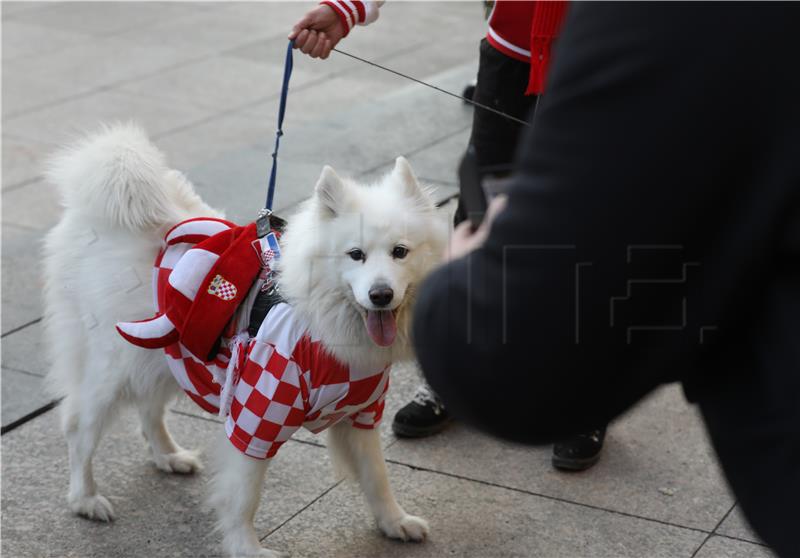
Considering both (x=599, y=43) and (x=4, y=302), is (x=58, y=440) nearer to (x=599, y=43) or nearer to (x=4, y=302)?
(x=4, y=302)

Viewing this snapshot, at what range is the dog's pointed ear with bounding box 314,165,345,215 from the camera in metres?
3.28

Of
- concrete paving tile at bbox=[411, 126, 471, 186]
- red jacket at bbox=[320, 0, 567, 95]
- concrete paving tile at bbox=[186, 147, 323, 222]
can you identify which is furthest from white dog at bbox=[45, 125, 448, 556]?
concrete paving tile at bbox=[411, 126, 471, 186]

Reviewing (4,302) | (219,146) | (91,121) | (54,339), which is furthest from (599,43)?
(91,121)

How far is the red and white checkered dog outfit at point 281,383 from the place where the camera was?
10.7 ft

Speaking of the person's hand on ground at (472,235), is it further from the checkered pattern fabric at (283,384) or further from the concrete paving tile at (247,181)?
the concrete paving tile at (247,181)

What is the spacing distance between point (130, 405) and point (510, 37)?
2.24 metres

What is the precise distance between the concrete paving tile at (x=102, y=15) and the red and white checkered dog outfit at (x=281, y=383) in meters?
8.75

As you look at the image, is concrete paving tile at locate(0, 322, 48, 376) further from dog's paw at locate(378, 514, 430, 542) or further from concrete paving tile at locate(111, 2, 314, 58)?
concrete paving tile at locate(111, 2, 314, 58)

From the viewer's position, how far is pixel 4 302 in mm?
5578

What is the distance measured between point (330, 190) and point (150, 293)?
871 millimetres

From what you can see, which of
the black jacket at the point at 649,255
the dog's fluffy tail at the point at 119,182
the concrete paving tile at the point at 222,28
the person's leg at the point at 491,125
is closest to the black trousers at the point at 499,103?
the person's leg at the point at 491,125

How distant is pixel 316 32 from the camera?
3477mm

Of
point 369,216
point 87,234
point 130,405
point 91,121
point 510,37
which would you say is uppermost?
point 510,37

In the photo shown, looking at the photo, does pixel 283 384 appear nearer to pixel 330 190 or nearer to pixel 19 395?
pixel 330 190
